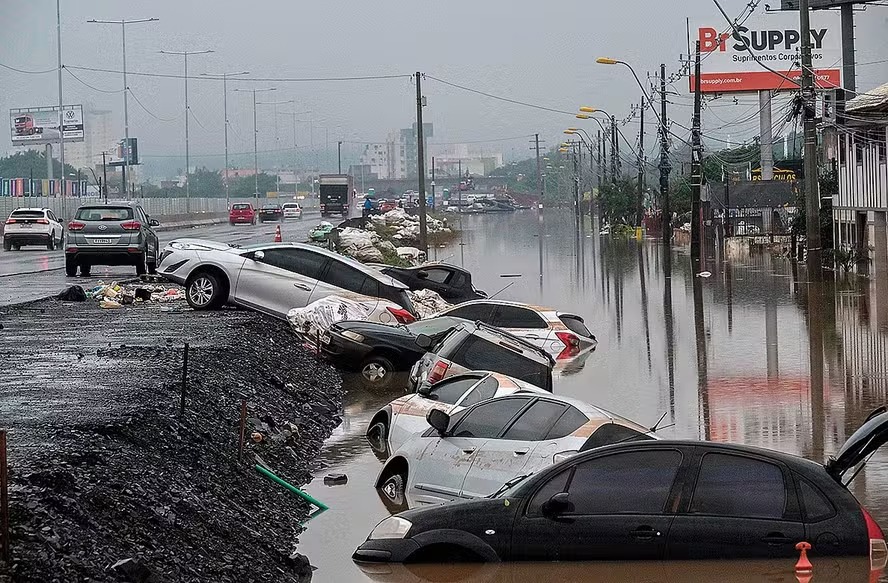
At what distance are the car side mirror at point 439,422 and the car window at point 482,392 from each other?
2.46 meters

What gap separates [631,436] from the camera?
11570 mm

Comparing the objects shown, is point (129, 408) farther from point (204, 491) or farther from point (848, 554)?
point (848, 554)

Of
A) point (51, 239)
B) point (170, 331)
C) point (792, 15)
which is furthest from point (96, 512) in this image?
point (792, 15)

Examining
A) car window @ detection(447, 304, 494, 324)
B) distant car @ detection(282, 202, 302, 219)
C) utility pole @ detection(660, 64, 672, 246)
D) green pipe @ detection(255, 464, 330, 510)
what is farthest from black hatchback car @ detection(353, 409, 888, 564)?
distant car @ detection(282, 202, 302, 219)

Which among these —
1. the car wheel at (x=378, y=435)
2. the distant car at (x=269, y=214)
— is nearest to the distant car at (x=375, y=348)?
the car wheel at (x=378, y=435)

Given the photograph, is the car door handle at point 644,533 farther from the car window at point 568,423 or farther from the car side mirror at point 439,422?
the car side mirror at point 439,422

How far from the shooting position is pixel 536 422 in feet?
38.2

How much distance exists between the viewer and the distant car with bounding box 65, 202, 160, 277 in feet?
104

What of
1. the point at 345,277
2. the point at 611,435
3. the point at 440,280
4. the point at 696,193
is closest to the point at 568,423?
the point at 611,435

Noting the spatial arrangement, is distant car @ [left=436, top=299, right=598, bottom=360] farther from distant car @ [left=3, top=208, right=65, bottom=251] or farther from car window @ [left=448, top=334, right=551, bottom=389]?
distant car @ [left=3, top=208, right=65, bottom=251]

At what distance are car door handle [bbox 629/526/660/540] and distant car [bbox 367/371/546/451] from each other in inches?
201

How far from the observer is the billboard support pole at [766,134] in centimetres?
8169

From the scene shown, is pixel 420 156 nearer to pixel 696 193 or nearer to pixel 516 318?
pixel 696 193

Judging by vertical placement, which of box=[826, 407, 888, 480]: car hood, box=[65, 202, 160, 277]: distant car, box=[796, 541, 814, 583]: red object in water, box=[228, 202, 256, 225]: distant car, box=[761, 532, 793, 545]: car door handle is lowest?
box=[796, 541, 814, 583]: red object in water
